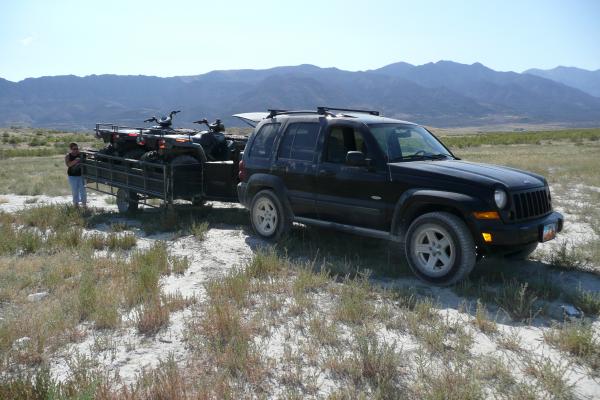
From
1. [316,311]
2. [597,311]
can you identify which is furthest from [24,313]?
[597,311]

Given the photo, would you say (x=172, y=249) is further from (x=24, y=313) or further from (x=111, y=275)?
(x=24, y=313)

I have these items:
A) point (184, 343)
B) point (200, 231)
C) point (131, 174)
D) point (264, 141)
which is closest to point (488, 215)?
point (184, 343)

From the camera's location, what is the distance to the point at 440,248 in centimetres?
600

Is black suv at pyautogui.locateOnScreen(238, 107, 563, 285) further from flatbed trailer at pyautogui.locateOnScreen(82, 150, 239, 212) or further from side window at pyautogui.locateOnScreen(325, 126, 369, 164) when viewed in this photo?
flatbed trailer at pyautogui.locateOnScreen(82, 150, 239, 212)

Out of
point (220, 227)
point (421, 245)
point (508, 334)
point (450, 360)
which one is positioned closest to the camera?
point (450, 360)

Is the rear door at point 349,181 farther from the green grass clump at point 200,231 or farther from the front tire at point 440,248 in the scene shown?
the green grass clump at point 200,231

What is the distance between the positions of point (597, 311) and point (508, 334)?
125cm

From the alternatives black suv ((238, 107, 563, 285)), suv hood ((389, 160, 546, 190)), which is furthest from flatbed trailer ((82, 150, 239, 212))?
suv hood ((389, 160, 546, 190))

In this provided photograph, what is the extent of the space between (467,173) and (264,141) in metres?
3.45

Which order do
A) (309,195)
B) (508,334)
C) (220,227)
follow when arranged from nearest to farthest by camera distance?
(508,334), (309,195), (220,227)

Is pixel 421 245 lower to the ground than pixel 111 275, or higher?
higher

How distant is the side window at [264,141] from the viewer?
8.09 metres

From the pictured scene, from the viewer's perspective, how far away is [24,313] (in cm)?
504

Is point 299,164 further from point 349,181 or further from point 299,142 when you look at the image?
point 349,181
